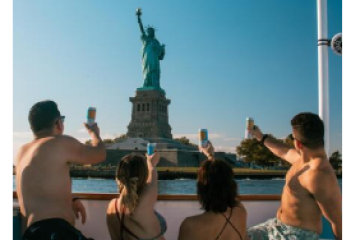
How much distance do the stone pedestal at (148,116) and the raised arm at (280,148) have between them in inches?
844

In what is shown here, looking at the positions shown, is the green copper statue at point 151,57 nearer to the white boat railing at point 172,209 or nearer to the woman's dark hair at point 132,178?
the white boat railing at point 172,209

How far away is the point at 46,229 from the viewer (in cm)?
136

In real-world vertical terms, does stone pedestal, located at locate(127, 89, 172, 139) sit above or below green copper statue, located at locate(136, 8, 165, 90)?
below

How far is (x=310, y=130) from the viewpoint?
1473 millimetres

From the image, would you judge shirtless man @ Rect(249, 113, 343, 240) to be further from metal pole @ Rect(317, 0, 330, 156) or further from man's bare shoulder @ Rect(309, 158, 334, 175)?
metal pole @ Rect(317, 0, 330, 156)

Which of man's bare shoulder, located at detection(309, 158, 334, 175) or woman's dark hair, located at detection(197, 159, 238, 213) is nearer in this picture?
woman's dark hair, located at detection(197, 159, 238, 213)

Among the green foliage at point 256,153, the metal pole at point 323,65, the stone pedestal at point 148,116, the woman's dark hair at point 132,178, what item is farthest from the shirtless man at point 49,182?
the green foliage at point 256,153

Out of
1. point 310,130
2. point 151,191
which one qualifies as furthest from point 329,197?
point 151,191

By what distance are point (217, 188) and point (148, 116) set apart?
→ 22.7 meters

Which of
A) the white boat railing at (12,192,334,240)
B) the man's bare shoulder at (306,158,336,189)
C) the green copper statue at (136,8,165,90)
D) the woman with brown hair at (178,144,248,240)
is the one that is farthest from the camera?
the green copper statue at (136,8,165,90)

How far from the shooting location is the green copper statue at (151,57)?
21.8 meters

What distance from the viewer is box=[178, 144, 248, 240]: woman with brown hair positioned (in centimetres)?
126

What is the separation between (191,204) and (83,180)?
20.9 meters

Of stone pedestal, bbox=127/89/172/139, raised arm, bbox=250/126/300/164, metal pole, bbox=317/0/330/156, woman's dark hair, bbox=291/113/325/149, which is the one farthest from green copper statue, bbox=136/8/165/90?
woman's dark hair, bbox=291/113/325/149
